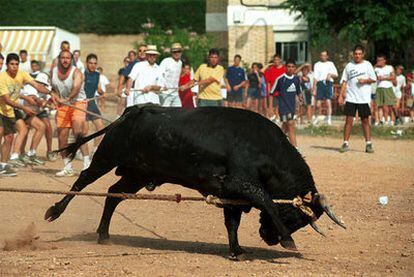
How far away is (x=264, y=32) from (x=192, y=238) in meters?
26.8

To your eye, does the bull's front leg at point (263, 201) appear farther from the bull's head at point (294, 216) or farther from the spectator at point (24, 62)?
the spectator at point (24, 62)

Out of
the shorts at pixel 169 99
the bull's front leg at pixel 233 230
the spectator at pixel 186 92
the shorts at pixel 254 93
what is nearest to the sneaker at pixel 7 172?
the shorts at pixel 169 99

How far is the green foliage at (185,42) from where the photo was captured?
115 feet

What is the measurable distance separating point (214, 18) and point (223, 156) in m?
31.1

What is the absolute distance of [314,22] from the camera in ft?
103

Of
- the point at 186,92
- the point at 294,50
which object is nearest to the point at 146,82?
the point at 186,92

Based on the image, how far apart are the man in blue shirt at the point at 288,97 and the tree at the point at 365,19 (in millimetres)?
11718

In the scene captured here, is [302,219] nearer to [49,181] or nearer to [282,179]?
[282,179]

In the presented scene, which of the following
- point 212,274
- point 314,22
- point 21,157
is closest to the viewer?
point 212,274

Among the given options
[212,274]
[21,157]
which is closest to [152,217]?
[212,274]

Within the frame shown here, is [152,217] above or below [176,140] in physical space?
below

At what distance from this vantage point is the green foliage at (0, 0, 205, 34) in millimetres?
40031

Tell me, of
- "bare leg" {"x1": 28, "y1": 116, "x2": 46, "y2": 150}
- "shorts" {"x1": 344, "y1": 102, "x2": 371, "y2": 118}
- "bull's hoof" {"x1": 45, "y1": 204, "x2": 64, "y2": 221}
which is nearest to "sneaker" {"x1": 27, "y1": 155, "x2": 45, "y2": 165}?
"bare leg" {"x1": 28, "y1": 116, "x2": 46, "y2": 150}

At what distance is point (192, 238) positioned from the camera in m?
10.6
